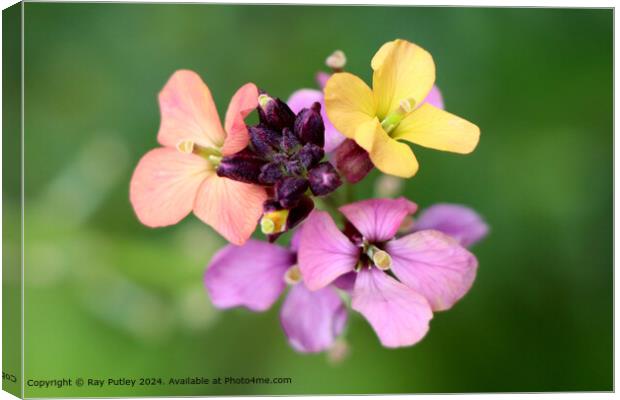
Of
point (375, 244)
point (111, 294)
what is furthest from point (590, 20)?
point (111, 294)

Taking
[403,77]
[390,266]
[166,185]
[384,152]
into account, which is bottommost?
[390,266]

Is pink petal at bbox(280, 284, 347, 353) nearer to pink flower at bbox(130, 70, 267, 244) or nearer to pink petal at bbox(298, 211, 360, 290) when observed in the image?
pink petal at bbox(298, 211, 360, 290)

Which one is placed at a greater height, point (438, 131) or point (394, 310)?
point (438, 131)

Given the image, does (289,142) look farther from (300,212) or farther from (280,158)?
(300,212)

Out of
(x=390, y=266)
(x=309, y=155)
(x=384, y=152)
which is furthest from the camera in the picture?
(x=390, y=266)

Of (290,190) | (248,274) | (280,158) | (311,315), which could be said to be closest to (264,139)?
(280,158)

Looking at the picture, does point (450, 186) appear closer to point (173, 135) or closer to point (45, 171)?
point (173, 135)

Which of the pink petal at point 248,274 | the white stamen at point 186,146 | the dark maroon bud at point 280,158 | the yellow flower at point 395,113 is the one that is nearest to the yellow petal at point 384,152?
the yellow flower at point 395,113
